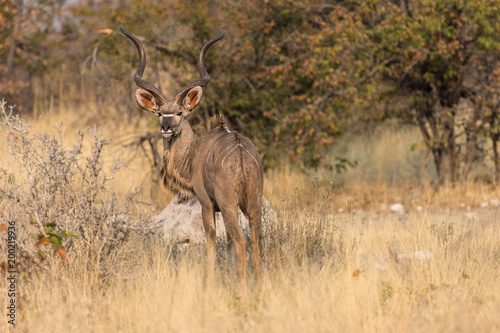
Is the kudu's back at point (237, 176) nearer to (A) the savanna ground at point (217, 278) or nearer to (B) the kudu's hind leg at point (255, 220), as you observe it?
(B) the kudu's hind leg at point (255, 220)

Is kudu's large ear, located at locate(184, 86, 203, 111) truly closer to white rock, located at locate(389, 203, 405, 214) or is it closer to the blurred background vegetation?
the blurred background vegetation

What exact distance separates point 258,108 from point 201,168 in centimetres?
525

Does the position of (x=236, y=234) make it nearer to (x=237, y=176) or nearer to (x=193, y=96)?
(x=237, y=176)

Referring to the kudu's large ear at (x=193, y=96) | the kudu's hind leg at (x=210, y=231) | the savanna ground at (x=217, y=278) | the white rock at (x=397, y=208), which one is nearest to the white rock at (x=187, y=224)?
the savanna ground at (x=217, y=278)

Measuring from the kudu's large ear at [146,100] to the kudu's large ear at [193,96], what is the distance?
0.97 feet

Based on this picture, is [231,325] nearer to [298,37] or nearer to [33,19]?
[298,37]

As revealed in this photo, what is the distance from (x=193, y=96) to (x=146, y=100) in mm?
441

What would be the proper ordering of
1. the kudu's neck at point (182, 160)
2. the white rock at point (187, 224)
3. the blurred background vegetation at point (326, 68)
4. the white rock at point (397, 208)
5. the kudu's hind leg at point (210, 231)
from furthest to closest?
the white rock at point (397, 208) → the blurred background vegetation at point (326, 68) → the white rock at point (187, 224) → the kudu's neck at point (182, 160) → the kudu's hind leg at point (210, 231)

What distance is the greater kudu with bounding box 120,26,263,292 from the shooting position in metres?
4.95

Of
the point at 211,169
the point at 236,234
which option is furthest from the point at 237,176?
the point at 236,234

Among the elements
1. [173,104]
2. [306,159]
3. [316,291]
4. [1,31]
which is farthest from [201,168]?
[1,31]

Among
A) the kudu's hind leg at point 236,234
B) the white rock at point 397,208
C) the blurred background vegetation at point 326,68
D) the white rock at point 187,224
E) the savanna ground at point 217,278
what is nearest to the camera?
the savanna ground at point 217,278

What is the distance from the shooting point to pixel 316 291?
4574 millimetres

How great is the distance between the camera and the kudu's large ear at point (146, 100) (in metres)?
5.71
